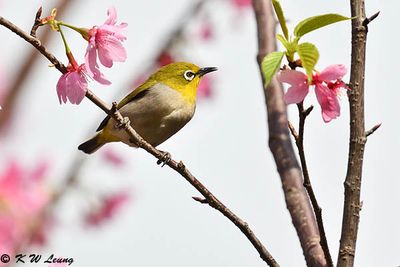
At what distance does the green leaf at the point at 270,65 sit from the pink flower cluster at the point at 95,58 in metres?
0.75

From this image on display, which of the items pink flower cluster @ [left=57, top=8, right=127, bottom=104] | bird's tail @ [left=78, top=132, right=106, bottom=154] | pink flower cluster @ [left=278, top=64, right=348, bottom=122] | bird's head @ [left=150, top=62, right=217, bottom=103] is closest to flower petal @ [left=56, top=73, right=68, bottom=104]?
pink flower cluster @ [left=57, top=8, right=127, bottom=104]

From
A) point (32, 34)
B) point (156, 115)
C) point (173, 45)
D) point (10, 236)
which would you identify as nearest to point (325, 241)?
point (32, 34)

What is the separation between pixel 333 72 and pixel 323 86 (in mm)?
78

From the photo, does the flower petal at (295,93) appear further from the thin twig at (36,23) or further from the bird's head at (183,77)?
the bird's head at (183,77)

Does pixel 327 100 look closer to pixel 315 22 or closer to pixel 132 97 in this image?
pixel 315 22

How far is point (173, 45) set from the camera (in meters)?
6.27

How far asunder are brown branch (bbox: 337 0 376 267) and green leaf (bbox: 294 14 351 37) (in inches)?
9.7

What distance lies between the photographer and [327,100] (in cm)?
277

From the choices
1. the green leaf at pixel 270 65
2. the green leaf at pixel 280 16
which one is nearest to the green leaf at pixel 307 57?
the green leaf at pixel 270 65

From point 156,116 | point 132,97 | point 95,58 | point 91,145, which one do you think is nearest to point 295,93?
point 95,58

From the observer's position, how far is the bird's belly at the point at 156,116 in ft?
16.8

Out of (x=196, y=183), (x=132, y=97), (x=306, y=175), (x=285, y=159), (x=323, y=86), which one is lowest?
(x=306, y=175)

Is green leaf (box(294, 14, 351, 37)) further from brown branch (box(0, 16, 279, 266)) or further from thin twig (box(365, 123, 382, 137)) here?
brown branch (box(0, 16, 279, 266))

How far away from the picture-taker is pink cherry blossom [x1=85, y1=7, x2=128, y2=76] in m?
2.81
